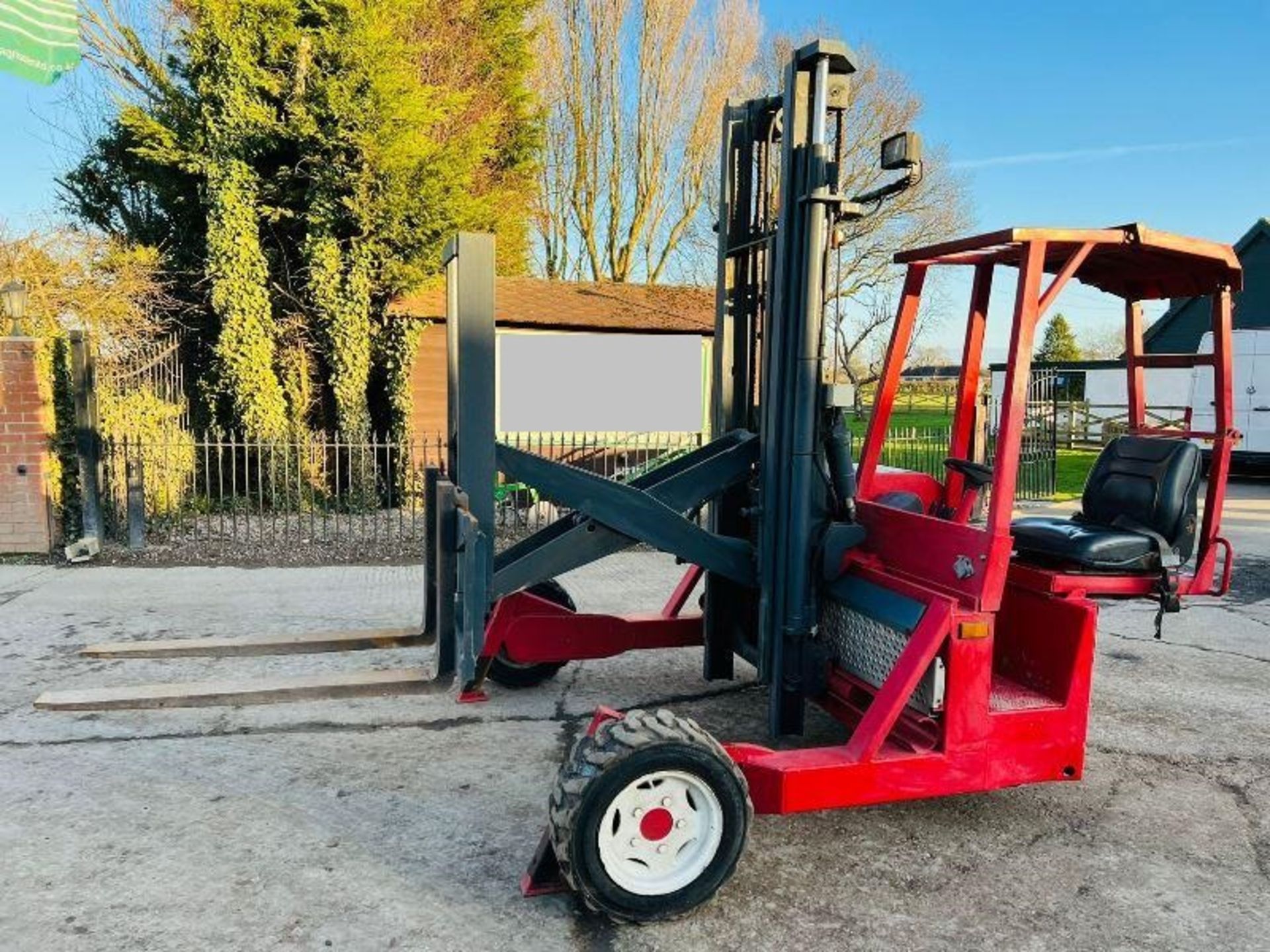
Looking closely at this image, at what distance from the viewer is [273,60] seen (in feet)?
41.3

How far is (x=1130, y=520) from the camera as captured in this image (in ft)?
14.8

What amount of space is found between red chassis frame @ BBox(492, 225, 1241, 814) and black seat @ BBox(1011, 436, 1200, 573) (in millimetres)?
86

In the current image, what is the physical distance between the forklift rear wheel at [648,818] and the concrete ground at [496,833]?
0.52ft

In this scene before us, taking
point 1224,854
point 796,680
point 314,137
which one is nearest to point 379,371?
point 314,137

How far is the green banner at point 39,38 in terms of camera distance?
11242mm

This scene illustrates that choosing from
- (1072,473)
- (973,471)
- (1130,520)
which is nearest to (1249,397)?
(1072,473)

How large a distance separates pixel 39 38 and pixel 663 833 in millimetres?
13805

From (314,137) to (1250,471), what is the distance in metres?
18.7

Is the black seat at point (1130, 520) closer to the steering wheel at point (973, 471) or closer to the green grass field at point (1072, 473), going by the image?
the steering wheel at point (973, 471)

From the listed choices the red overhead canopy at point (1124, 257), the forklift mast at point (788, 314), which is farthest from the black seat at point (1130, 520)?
the forklift mast at point (788, 314)

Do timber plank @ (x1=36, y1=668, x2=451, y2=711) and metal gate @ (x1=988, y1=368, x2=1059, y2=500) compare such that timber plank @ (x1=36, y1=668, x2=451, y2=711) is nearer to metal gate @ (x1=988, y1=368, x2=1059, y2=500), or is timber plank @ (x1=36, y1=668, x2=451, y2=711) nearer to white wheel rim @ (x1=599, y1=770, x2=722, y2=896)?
white wheel rim @ (x1=599, y1=770, x2=722, y2=896)

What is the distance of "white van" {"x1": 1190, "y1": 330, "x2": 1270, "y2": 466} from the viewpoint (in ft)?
59.2

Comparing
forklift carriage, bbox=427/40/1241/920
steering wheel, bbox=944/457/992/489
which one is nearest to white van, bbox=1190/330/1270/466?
forklift carriage, bbox=427/40/1241/920

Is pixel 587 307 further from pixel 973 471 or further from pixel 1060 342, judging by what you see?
pixel 1060 342
